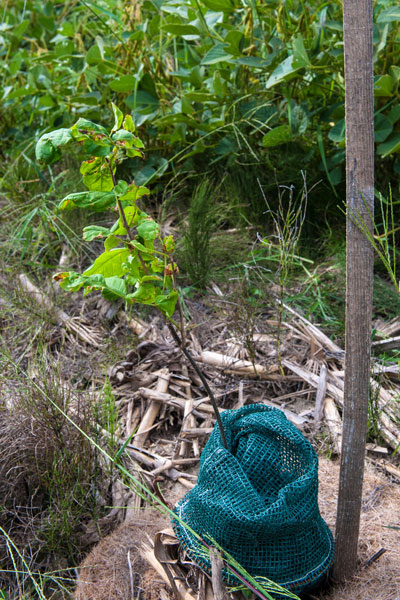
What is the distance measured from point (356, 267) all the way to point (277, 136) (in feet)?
5.26

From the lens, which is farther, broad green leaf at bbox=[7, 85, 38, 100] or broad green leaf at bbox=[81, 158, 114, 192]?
broad green leaf at bbox=[7, 85, 38, 100]

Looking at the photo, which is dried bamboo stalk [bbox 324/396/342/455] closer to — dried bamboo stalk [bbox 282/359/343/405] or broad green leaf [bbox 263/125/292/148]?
dried bamboo stalk [bbox 282/359/343/405]

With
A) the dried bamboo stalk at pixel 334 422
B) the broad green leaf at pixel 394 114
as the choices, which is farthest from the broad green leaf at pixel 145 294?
the broad green leaf at pixel 394 114

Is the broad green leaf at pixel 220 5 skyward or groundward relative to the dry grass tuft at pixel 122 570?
skyward

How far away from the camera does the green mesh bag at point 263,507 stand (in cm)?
135

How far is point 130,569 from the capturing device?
159 cm

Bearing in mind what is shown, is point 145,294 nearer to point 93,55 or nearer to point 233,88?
point 233,88

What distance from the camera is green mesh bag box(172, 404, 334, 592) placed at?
135 cm

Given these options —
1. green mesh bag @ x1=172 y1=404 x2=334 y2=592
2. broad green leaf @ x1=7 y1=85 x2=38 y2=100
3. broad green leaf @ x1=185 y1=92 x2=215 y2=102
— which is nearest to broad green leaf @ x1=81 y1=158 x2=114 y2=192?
green mesh bag @ x1=172 y1=404 x2=334 y2=592

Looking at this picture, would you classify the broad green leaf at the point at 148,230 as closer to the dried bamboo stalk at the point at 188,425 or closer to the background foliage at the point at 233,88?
the dried bamboo stalk at the point at 188,425

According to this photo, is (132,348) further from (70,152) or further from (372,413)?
(70,152)

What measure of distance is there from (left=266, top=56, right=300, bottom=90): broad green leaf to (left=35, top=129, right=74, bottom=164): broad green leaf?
1640 millimetres

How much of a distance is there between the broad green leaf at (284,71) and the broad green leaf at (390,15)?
387mm

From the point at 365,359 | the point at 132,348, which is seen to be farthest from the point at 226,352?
the point at 365,359
